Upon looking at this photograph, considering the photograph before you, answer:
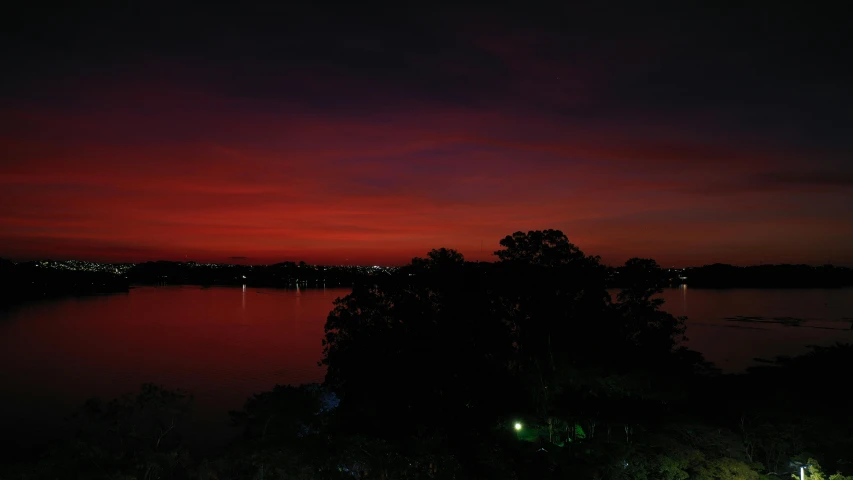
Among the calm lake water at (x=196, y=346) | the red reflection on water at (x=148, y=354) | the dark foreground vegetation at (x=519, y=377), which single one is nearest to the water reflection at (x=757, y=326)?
the calm lake water at (x=196, y=346)

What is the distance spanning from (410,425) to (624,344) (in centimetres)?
822

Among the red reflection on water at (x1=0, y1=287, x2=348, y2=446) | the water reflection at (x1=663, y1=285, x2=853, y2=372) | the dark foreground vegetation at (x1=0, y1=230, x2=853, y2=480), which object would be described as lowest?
the red reflection on water at (x1=0, y1=287, x2=348, y2=446)

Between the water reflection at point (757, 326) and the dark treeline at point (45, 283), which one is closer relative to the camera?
the water reflection at point (757, 326)

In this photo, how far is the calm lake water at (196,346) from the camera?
34.2 m

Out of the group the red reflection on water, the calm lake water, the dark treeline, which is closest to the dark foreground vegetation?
the calm lake water

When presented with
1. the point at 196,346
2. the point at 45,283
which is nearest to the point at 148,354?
the point at 196,346

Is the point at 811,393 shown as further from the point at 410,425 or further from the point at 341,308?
the point at 341,308

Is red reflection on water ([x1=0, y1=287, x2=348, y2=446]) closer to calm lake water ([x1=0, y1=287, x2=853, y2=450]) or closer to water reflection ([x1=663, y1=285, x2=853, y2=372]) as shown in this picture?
calm lake water ([x1=0, y1=287, x2=853, y2=450])

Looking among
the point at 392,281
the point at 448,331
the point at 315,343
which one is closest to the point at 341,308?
the point at 392,281

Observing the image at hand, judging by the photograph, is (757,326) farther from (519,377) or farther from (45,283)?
(45,283)

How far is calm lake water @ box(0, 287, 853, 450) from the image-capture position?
3419 centimetres

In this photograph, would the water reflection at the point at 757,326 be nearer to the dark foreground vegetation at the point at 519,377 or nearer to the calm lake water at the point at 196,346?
the calm lake water at the point at 196,346

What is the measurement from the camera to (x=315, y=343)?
176 ft

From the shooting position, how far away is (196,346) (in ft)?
171
